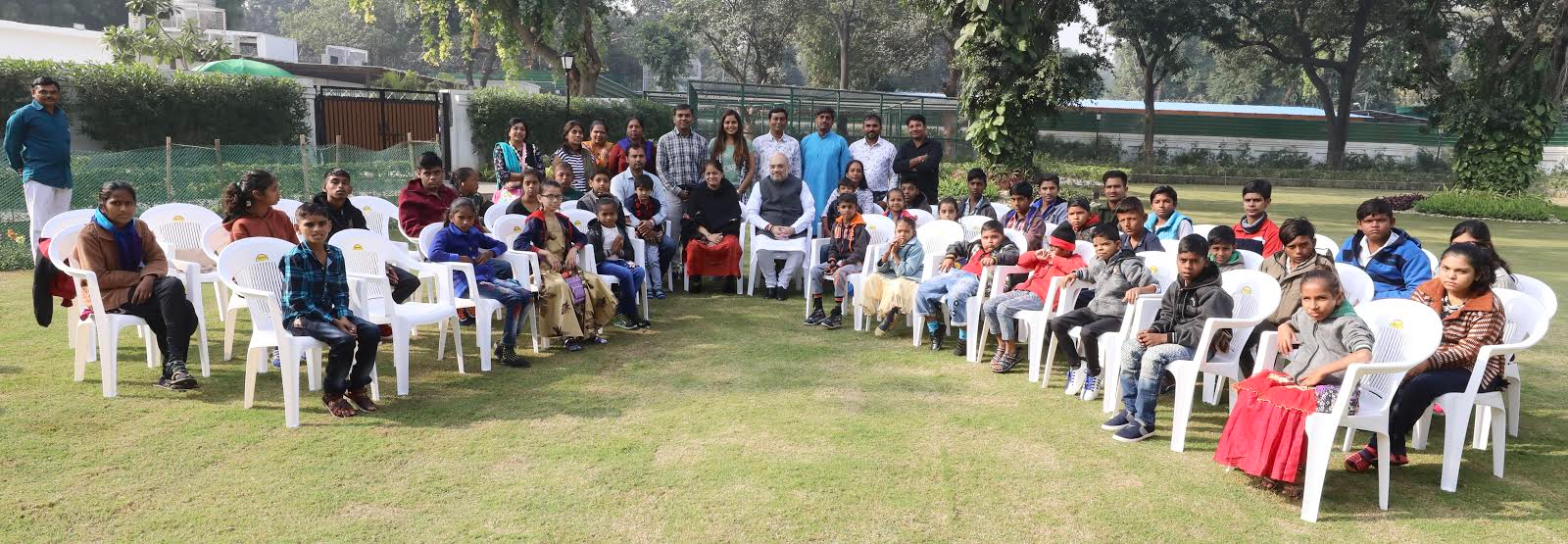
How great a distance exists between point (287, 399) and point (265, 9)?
262 ft

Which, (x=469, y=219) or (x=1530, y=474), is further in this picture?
(x=469, y=219)

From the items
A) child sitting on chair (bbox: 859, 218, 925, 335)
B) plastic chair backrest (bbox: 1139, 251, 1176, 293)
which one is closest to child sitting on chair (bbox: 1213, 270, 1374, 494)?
plastic chair backrest (bbox: 1139, 251, 1176, 293)

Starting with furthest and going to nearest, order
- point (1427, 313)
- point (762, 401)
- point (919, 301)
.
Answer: point (919, 301)
point (762, 401)
point (1427, 313)

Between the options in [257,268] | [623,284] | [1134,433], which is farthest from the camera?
[623,284]

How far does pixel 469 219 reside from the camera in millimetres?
5801

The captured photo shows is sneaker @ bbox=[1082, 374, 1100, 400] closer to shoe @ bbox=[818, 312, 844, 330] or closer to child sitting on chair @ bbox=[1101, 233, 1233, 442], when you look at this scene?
child sitting on chair @ bbox=[1101, 233, 1233, 442]

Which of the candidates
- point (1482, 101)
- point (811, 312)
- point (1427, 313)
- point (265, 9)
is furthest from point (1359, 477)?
point (265, 9)

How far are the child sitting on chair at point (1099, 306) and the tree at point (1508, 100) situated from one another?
679 inches

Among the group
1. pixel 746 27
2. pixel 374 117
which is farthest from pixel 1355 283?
pixel 746 27

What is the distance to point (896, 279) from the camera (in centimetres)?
663

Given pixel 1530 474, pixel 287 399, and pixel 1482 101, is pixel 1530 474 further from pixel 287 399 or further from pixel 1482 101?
pixel 1482 101

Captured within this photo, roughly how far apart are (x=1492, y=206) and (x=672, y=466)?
18.7 meters

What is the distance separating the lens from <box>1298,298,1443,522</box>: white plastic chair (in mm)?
3600

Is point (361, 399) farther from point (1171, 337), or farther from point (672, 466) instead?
point (1171, 337)
